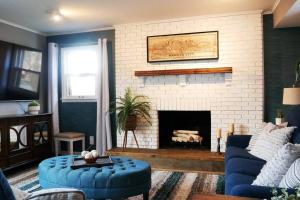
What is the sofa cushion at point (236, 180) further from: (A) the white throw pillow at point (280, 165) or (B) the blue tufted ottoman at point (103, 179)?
(B) the blue tufted ottoman at point (103, 179)

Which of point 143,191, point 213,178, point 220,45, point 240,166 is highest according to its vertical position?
point 220,45

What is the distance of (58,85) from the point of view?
5434 millimetres

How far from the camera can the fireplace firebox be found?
468 cm

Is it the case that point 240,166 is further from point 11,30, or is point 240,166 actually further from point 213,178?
point 11,30

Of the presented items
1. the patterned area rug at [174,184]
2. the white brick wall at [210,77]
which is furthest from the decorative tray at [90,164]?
the white brick wall at [210,77]

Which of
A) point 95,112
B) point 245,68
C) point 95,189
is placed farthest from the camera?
point 95,112

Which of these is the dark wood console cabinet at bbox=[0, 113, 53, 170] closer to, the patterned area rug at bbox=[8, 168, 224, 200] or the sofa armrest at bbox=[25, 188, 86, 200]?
the patterned area rug at bbox=[8, 168, 224, 200]

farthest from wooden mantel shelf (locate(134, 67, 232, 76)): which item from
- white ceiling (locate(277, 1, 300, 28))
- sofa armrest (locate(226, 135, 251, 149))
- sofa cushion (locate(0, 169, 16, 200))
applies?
sofa cushion (locate(0, 169, 16, 200))

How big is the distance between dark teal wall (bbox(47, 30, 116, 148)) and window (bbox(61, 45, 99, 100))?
0.43 feet

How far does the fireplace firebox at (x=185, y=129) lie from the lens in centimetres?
468

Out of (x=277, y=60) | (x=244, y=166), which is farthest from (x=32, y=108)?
(x=277, y=60)

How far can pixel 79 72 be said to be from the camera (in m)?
5.36

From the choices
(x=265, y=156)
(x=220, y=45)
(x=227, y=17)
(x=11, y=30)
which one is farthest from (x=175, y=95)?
(x=11, y=30)

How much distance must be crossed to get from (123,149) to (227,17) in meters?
2.68
